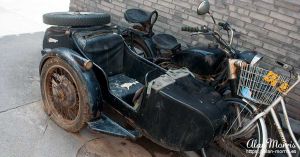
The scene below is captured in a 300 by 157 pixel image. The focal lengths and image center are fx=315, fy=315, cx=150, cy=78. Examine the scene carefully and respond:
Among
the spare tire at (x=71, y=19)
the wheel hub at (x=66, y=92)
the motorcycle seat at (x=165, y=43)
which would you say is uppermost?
the spare tire at (x=71, y=19)

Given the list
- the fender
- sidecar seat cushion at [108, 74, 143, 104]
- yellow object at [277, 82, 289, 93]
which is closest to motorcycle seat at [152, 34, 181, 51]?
sidecar seat cushion at [108, 74, 143, 104]

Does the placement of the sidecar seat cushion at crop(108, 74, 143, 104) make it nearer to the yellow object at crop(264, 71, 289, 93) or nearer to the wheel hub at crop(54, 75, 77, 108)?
the wheel hub at crop(54, 75, 77, 108)

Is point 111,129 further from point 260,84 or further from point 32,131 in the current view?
point 260,84

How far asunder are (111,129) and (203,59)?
143cm

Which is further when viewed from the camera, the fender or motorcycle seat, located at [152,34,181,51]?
motorcycle seat, located at [152,34,181,51]

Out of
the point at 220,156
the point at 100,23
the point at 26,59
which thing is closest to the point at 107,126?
the point at 220,156

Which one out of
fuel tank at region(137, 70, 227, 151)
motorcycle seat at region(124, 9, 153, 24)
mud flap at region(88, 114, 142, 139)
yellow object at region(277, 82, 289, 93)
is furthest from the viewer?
motorcycle seat at region(124, 9, 153, 24)

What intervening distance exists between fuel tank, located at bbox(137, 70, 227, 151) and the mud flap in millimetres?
155

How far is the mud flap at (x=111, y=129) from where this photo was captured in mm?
3107

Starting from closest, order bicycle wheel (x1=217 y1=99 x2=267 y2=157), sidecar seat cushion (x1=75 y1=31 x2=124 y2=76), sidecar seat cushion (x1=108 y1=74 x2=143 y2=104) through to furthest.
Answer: bicycle wheel (x1=217 y1=99 x2=267 y2=157)
sidecar seat cushion (x1=108 y1=74 x2=143 y2=104)
sidecar seat cushion (x1=75 y1=31 x2=124 y2=76)

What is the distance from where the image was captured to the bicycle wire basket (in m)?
2.82

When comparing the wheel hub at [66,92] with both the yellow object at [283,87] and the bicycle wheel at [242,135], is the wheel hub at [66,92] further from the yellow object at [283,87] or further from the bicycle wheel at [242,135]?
the yellow object at [283,87]

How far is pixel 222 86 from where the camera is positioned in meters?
3.55

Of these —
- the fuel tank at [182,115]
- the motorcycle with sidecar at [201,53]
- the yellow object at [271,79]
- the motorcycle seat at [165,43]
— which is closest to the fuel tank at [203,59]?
the motorcycle with sidecar at [201,53]
